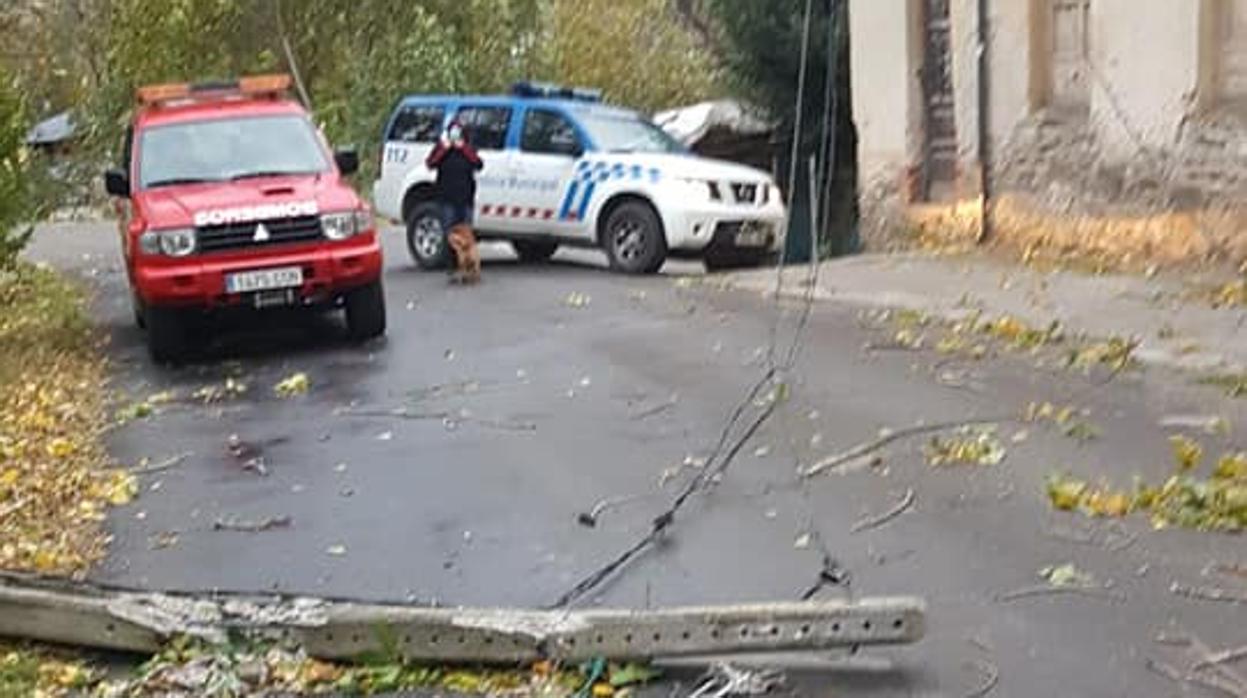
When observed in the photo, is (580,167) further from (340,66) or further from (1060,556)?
(340,66)

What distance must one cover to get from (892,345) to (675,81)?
85.8 ft

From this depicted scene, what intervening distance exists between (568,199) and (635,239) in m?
0.95

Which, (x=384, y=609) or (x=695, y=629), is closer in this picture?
(x=695, y=629)

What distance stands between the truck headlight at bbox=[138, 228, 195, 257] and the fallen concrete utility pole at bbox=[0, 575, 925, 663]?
Answer: 6986 millimetres

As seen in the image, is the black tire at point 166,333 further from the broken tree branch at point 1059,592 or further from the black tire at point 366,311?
the broken tree branch at point 1059,592

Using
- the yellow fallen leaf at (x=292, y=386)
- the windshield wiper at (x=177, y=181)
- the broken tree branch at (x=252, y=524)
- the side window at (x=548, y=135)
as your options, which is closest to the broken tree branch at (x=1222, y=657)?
the broken tree branch at (x=252, y=524)

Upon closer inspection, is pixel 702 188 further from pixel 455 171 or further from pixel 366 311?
pixel 366 311

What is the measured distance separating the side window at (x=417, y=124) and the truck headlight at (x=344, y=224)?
7070mm

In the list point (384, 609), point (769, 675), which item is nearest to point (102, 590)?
point (384, 609)

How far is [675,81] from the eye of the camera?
37.9m

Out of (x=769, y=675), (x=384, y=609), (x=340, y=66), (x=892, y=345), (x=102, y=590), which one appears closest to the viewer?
(x=769, y=675)

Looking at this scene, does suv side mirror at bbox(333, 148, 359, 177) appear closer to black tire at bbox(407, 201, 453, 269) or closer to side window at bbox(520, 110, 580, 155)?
side window at bbox(520, 110, 580, 155)

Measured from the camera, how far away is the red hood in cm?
1309

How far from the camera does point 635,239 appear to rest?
60.8 ft
